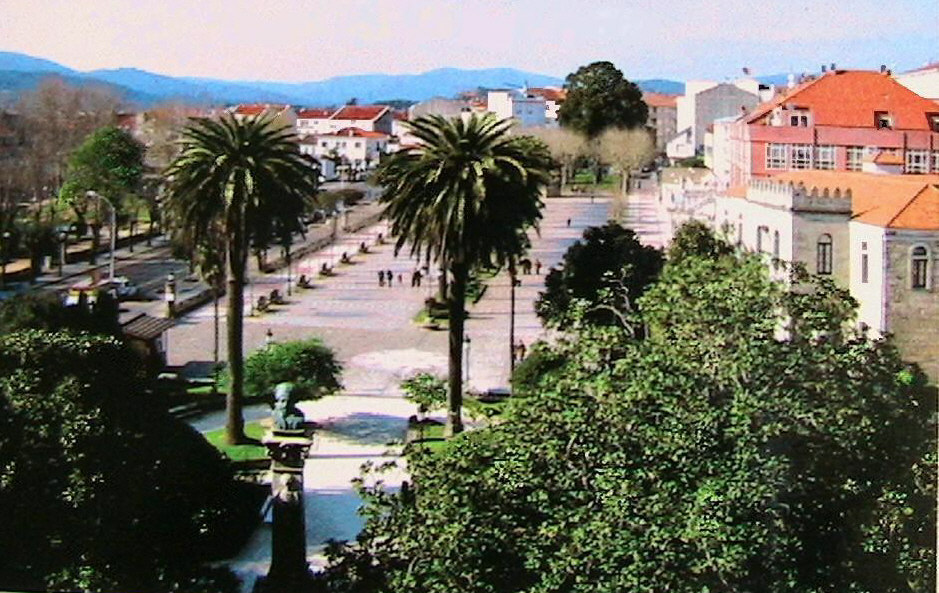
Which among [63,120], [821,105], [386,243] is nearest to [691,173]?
[821,105]

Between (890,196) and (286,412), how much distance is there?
104 inches

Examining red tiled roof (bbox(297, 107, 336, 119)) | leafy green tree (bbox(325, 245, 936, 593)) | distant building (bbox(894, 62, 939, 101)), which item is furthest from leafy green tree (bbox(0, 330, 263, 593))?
distant building (bbox(894, 62, 939, 101))

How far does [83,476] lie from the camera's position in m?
4.22

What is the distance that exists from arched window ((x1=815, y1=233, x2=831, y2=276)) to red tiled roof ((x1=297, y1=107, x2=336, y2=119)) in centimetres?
254

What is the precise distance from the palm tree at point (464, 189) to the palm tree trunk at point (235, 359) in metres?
0.84

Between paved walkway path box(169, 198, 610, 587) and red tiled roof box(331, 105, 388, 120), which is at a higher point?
red tiled roof box(331, 105, 388, 120)

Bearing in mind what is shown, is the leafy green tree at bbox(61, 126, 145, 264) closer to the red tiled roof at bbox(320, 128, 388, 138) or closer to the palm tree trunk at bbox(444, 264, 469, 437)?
the red tiled roof at bbox(320, 128, 388, 138)

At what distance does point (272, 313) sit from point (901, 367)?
4601mm

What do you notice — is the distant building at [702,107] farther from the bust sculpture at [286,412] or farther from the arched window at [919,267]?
the bust sculpture at [286,412]

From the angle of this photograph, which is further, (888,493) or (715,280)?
(715,280)

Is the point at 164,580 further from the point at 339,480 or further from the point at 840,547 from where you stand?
the point at 840,547

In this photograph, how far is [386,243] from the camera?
277 inches

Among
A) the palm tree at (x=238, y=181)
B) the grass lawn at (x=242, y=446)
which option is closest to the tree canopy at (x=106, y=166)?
the palm tree at (x=238, y=181)

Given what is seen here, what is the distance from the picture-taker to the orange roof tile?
5.06 m
